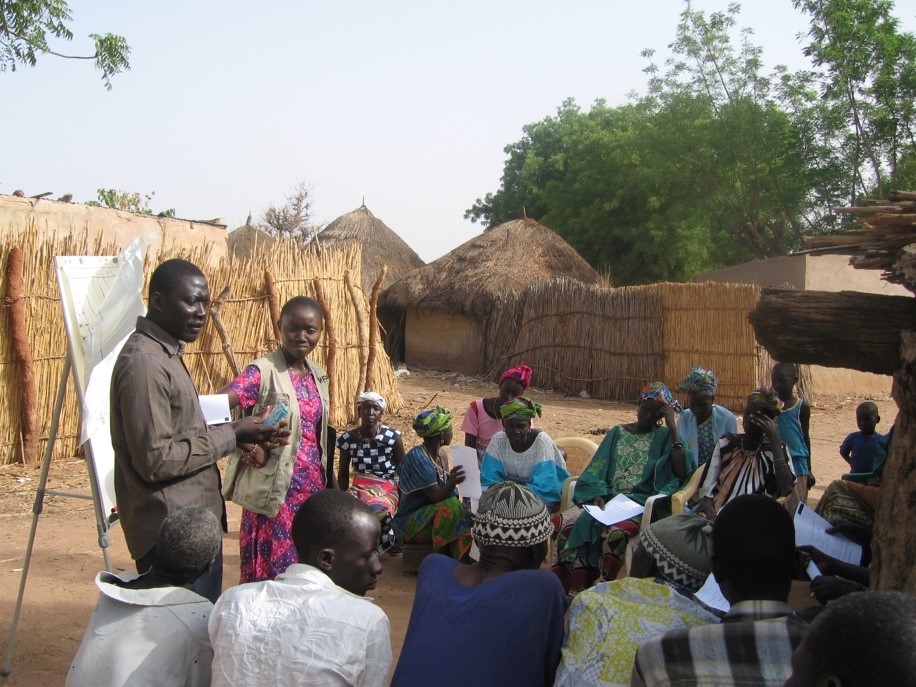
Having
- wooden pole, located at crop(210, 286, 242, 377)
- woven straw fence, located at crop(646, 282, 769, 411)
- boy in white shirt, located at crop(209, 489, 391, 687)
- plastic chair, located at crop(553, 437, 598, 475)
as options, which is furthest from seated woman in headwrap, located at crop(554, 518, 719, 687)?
woven straw fence, located at crop(646, 282, 769, 411)

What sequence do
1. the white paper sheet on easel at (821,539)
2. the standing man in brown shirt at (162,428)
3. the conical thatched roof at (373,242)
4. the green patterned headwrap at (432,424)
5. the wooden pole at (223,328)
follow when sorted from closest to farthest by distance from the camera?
the standing man in brown shirt at (162,428) < the white paper sheet on easel at (821,539) < the green patterned headwrap at (432,424) < the wooden pole at (223,328) < the conical thatched roof at (373,242)

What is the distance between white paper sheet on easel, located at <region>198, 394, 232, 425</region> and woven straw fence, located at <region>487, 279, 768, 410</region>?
432 inches

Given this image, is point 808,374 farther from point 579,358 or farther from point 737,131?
point 737,131

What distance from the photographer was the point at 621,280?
87.2 feet

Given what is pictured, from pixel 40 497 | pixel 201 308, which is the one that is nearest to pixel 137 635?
pixel 201 308

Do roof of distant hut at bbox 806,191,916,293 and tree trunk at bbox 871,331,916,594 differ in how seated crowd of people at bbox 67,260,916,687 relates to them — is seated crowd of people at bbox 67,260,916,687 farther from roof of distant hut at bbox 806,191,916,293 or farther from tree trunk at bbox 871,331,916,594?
roof of distant hut at bbox 806,191,916,293

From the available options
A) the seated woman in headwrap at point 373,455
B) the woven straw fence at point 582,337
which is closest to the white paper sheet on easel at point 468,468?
the seated woman in headwrap at point 373,455

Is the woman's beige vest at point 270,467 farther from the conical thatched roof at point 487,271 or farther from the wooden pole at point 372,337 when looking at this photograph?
the conical thatched roof at point 487,271

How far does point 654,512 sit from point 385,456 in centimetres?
195

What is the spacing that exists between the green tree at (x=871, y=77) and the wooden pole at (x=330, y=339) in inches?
582

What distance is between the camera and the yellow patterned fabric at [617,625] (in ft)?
6.98

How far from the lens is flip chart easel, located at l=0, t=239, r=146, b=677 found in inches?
142

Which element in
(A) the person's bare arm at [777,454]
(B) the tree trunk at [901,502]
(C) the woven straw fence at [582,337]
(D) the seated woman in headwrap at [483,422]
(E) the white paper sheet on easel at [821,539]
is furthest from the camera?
(C) the woven straw fence at [582,337]

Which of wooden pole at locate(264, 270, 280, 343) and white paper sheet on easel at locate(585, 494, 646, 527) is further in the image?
wooden pole at locate(264, 270, 280, 343)
